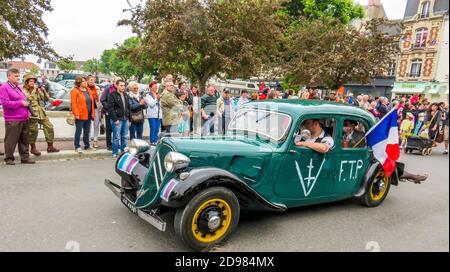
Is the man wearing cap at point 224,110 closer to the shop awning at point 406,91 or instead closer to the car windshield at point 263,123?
the car windshield at point 263,123

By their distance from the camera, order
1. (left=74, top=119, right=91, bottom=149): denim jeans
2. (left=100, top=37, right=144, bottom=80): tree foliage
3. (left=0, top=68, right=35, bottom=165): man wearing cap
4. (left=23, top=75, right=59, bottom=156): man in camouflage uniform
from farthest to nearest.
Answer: (left=100, top=37, right=144, bottom=80): tree foliage
(left=74, top=119, right=91, bottom=149): denim jeans
(left=23, top=75, right=59, bottom=156): man in camouflage uniform
(left=0, top=68, right=35, bottom=165): man wearing cap

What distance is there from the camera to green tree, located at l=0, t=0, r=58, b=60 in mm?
11359

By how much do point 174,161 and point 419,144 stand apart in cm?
1032

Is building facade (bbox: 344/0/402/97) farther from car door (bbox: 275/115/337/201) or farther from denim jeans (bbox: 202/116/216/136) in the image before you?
car door (bbox: 275/115/337/201)

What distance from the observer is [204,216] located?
10.9ft

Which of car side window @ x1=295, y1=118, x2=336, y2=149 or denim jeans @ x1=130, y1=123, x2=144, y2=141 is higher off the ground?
car side window @ x1=295, y1=118, x2=336, y2=149

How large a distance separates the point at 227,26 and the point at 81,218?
10305 mm

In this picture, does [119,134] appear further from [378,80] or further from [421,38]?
[378,80]

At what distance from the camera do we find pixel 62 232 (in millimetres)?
3602

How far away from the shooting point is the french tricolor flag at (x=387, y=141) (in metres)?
4.40

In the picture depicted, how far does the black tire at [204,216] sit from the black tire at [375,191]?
245cm

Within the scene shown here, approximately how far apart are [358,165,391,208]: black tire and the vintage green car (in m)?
0.02

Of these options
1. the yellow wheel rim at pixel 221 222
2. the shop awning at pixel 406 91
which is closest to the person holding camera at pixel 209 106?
the yellow wheel rim at pixel 221 222

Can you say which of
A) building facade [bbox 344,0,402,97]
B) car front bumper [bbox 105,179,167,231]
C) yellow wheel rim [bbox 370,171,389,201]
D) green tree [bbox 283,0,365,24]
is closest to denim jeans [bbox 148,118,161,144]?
car front bumper [bbox 105,179,167,231]
